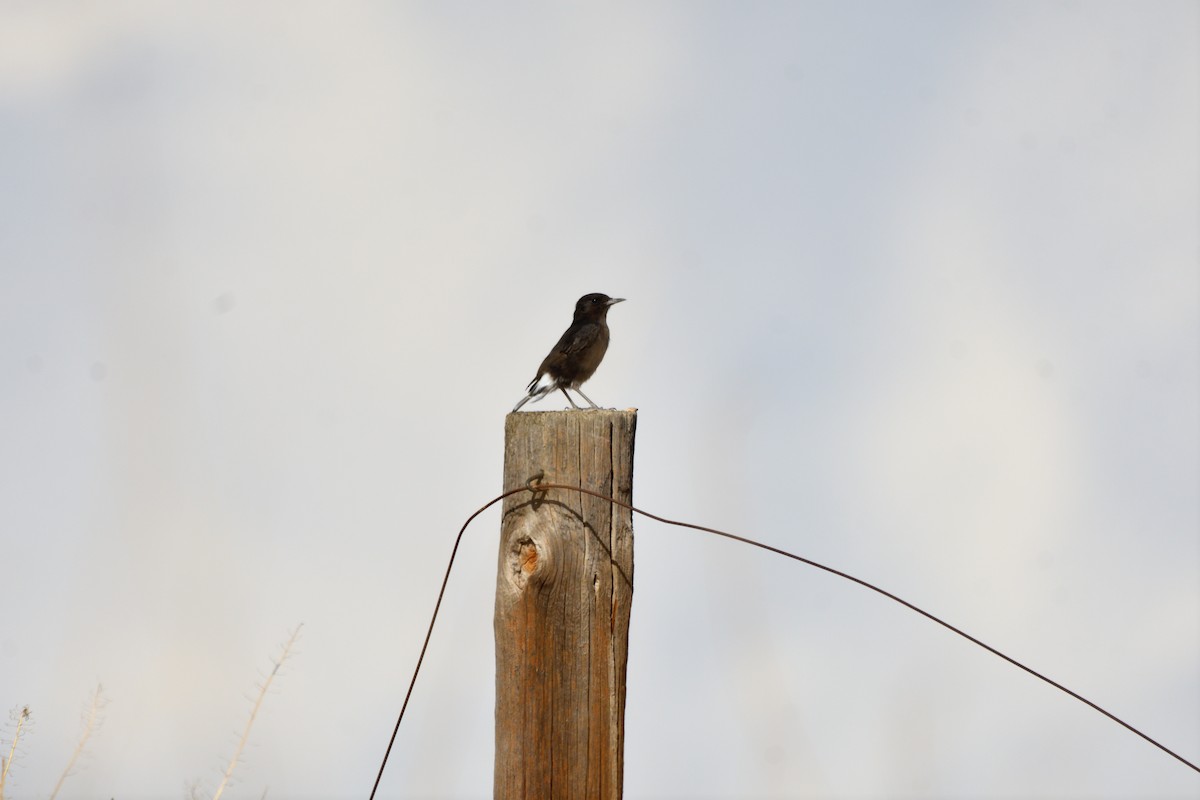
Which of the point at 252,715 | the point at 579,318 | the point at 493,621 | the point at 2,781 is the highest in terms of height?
the point at 579,318

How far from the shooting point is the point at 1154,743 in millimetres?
3117

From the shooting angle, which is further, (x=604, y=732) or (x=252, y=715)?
(x=252, y=715)

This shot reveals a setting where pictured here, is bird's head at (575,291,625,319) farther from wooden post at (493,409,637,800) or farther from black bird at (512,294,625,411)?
wooden post at (493,409,637,800)

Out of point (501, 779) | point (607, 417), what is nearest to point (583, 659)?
point (501, 779)

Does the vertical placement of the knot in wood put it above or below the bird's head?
below

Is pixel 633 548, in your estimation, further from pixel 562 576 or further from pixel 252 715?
pixel 252 715

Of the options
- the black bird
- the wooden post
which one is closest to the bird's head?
the black bird

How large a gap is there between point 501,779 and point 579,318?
3.41 meters

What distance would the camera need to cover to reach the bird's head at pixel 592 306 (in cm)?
619

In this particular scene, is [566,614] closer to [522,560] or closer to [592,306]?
[522,560]

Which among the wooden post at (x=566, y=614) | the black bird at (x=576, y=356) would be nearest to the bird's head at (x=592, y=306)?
the black bird at (x=576, y=356)

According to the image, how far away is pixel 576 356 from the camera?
586 cm

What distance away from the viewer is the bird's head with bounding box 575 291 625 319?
6188mm

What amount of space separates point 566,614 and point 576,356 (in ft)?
9.31
